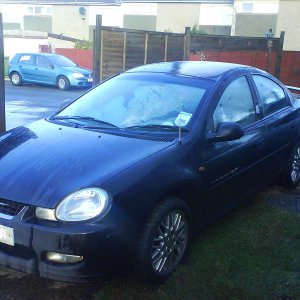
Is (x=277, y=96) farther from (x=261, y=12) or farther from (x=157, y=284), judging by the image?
(x=261, y=12)

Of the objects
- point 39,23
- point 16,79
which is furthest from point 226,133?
point 39,23

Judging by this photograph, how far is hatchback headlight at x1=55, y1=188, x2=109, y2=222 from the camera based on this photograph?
2.86 metres

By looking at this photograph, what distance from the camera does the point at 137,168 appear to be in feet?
10.3

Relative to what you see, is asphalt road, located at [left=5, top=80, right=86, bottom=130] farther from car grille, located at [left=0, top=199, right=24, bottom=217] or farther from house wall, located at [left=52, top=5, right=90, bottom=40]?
house wall, located at [left=52, top=5, right=90, bottom=40]

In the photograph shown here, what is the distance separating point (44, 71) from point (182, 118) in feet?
54.1

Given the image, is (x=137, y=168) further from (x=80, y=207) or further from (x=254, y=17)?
(x=254, y=17)

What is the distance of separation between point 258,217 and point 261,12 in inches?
1296

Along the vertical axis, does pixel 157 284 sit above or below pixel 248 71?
below

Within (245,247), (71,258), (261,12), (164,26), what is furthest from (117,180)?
(164,26)

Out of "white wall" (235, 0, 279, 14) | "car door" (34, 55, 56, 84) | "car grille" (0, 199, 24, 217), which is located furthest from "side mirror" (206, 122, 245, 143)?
"white wall" (235, 0, 279, 14)

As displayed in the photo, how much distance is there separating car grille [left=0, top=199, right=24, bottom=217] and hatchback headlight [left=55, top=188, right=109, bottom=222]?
0.87 ft

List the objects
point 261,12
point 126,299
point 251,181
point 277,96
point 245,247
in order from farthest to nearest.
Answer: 1. point 261,12
2. point 277,96
3. point 251,181
4. point 245,247
5. point 126,299

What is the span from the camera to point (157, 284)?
3.29 meters

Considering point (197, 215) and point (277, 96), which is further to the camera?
point (277, 96)
